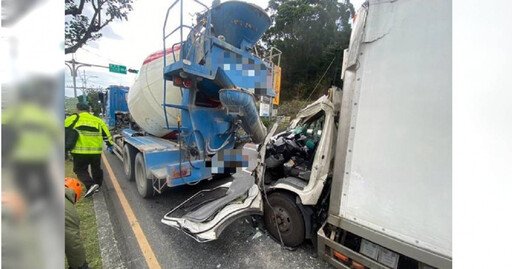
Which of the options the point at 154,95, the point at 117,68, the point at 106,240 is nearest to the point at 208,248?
the point at 106,240

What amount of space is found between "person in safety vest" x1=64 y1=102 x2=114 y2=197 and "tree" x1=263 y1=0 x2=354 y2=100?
2349 cm

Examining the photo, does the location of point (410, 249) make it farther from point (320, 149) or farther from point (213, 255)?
point (213, 255)

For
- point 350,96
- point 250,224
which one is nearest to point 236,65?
point 350,96

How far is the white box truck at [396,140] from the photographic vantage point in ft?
5.21

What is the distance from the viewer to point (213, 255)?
2.71m

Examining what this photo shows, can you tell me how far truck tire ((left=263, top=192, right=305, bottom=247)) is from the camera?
2.77 meters

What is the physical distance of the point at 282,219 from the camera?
2.93 m

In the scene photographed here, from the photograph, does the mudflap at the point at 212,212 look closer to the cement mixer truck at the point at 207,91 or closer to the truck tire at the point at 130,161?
the cement mixer truck at the point at 207,91

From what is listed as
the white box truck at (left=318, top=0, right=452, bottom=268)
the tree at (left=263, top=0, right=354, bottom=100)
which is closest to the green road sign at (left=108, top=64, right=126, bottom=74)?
the tree at (left=263, top=0, right=354, bottom=100)

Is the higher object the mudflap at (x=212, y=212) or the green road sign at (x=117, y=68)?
the green road sign at (x=117, y=68)

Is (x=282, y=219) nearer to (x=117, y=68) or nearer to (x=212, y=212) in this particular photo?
(x=212, y=212)

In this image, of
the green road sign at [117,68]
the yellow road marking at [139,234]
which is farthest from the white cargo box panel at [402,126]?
the green road sign at [117,68]

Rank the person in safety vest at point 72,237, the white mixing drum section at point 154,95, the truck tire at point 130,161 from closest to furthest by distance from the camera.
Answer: the person in safety vest at point 72,237, the white mixing drum section at point 154,95, the truck tire at point 130,161

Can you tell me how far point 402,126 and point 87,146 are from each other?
5.24m
